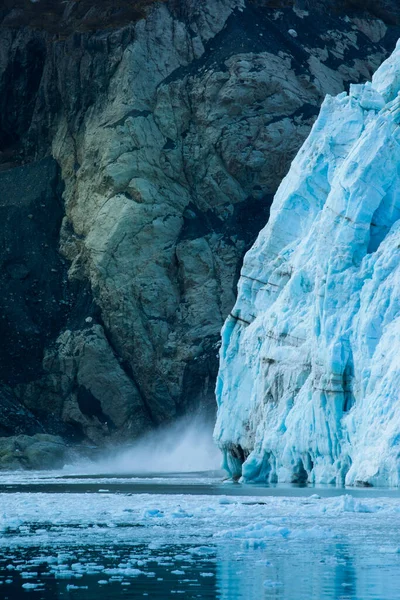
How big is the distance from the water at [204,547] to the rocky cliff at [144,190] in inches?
1207

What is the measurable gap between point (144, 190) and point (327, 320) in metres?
29.7

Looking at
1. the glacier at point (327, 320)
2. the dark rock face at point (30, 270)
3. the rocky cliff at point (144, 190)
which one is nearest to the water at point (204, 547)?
the glacier at point (327, 320)

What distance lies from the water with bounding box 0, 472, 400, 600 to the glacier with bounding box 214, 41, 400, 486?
11.6 feet

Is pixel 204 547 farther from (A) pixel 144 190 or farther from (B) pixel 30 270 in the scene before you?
(B) pixel 30 270

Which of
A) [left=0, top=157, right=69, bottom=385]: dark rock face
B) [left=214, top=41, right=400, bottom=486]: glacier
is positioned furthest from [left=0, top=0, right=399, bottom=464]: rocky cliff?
[left=214, top=41, right=400, bottom=486]: glacier

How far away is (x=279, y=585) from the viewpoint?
12938 mm

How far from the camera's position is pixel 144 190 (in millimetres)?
59031

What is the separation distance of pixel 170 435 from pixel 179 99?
59.6ft

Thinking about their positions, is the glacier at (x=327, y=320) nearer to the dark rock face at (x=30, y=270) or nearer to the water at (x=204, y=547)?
the water at (x=204, y=547)

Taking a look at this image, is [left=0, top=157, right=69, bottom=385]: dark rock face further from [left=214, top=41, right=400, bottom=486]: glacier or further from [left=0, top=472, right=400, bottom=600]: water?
[left=0, top=472, right=400, bottom=600]: water

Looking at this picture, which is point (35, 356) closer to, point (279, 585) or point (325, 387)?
point (325, 387)

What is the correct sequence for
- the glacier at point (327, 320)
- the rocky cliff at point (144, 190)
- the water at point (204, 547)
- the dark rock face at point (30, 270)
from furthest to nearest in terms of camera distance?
the dark rock face at point (30, 270) < the rocky cliff at point (144, 190) < the glacier at point (327, 320) < the water at point (204, 547)

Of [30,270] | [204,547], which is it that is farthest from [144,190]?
[204,547]

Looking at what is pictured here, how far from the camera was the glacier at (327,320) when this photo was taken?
93.8ft
